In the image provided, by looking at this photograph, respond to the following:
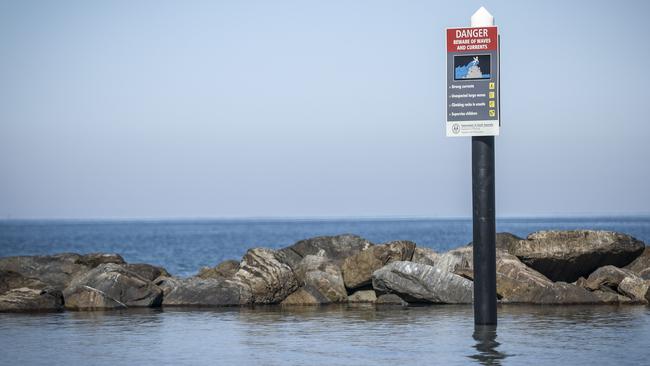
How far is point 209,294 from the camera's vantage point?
21.8 m

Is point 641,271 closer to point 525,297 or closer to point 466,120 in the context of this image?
point 525,297

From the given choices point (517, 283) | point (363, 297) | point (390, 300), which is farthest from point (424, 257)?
point (517, 283)

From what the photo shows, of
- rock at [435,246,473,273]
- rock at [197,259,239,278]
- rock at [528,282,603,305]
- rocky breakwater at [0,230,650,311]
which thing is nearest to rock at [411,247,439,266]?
rocky breakwater at [0,230,650,311]

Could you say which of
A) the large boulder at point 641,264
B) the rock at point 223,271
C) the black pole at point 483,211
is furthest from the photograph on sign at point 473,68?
the rock at point 223,271

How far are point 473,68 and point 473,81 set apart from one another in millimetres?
203

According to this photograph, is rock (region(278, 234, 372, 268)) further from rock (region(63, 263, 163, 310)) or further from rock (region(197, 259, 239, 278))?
rock (region(63, 263, 163, 310))

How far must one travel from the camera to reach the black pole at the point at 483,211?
53.7 ft

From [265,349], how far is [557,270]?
9.98 metres

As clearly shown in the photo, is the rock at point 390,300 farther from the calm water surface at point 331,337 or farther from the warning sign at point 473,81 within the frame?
the warning sign at point 473,81

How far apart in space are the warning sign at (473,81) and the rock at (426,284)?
18.6ft

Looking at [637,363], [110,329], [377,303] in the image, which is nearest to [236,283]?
[377,303]

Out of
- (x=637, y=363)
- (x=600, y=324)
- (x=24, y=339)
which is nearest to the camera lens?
(x=637, y=363)

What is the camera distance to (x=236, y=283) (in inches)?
872

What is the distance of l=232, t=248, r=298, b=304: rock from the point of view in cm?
2198
